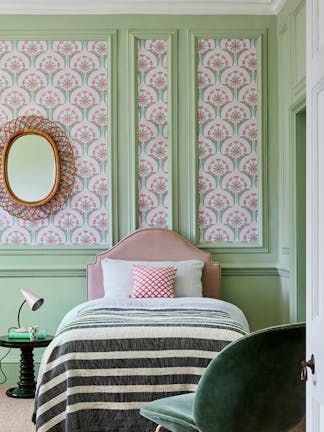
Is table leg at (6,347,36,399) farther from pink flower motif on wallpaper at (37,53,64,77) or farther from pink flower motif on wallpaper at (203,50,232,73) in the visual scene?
pink flower motif on wallpaper at (203,50,232,73)

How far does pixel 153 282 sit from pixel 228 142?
1393 millimetres

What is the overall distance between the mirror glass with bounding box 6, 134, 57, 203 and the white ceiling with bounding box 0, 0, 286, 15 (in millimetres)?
1040

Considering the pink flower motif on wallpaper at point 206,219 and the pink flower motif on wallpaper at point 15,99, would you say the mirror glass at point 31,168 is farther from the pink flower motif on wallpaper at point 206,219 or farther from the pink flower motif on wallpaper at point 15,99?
the pink flower motif on wallpaper at point 206,219

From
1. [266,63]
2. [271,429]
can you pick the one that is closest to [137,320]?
[271,429]

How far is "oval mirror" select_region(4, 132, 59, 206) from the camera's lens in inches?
227

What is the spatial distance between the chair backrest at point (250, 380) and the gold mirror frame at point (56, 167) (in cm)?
332

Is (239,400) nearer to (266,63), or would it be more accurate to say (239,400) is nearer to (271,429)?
(271,429)

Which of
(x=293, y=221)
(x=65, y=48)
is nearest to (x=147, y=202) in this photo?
(x=293, y=221)

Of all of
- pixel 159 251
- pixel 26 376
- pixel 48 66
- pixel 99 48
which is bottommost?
pixel 26 376

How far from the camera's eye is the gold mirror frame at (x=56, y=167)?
18.9 feet

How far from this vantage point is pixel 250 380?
269cm

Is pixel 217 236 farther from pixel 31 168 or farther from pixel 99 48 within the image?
pixel 99 48

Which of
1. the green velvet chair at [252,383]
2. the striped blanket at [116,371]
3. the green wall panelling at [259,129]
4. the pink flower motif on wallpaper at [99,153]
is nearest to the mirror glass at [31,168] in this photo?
the pink flower motif on wallpaper at [99,153]

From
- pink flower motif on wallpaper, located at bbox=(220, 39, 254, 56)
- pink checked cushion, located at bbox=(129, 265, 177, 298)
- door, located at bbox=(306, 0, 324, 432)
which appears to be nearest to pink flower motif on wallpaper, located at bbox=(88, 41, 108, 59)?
pink flower motif on wallpaper, located at bbox=(220, 39, 254, 56)
